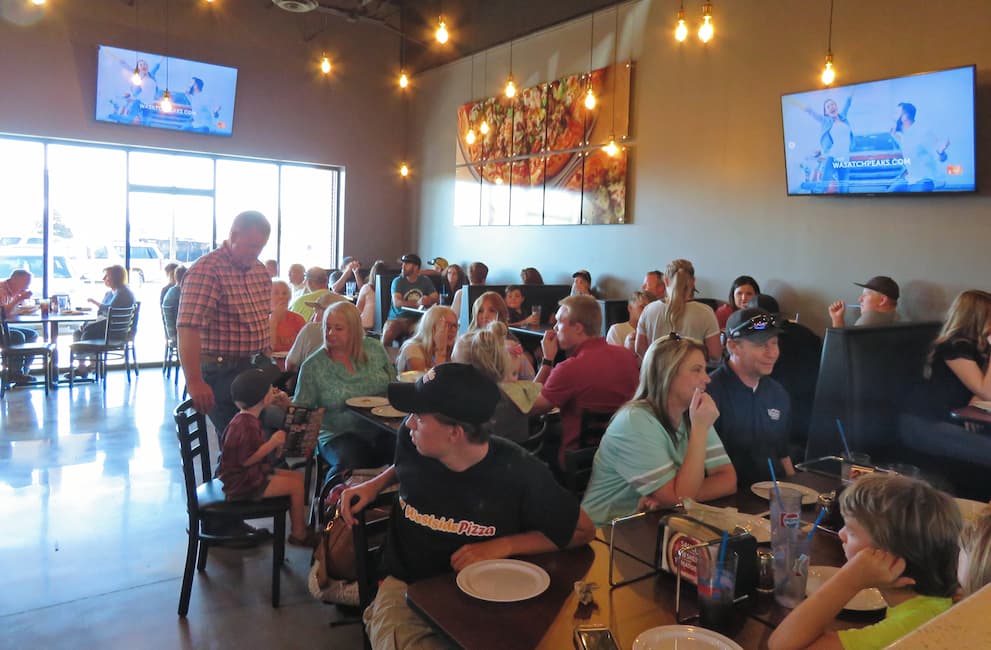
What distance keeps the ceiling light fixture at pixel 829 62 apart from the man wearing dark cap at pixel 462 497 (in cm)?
514

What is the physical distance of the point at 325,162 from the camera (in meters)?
10.8

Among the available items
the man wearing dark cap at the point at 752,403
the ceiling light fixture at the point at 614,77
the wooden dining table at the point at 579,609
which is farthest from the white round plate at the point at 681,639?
the ceiling light fixture at the point at 614,77

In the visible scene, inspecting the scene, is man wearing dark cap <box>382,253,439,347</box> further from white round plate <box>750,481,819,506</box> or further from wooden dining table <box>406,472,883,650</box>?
wooden dining table <box>406,472,883,650</box>

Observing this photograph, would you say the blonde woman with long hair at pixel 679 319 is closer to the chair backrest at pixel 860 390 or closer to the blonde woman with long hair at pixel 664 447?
the chair backrest at pixel 860 390

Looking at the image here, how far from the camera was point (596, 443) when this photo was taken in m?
3.45

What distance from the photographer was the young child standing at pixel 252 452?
314 cm

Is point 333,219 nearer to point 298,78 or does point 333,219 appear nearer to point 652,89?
point 298,78

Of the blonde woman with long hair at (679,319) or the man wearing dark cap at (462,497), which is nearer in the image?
the man wearing dark cap at (462,497)

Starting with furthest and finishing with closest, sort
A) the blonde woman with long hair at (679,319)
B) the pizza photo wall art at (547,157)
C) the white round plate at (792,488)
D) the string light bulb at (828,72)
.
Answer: the pizza photo wall art at (547,157)
the string light bulb at (828,72)
the blonde woman with long hair at (679,319)
the white round plate at (792,488)

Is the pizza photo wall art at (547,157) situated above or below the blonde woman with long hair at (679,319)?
above

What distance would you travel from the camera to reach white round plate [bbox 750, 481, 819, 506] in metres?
2.18

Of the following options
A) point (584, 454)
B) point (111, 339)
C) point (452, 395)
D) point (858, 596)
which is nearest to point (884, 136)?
point (584, 454)

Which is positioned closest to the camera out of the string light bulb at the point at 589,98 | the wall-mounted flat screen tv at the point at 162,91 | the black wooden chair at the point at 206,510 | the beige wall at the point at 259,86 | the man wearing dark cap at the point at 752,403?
the man wearing dark cap at the point at 752,403

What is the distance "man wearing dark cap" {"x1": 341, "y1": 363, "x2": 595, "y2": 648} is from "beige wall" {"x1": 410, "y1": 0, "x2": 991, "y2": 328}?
488 centimetres
